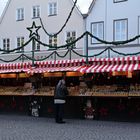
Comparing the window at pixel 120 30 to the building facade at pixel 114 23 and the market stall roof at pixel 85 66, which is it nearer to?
the building facade at pixel 114 23

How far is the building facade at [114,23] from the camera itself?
107 feet

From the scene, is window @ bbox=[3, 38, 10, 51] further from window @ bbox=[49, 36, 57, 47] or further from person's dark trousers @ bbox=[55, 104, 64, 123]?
person's dark trousers @ bbox=[55, 104, 64, 123]

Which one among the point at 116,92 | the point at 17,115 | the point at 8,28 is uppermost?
the point at 8,28

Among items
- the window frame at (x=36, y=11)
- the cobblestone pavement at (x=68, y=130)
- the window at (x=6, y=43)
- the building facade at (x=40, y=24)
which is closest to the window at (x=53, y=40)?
the building facade at (x=40, y=24)

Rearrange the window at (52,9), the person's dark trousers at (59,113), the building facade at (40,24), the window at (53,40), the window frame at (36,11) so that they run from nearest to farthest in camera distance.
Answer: the person's dark trousers at (59,113)
the building facade at (40,24)
the window at (53,40)
the window at (52,9)
the window frame at (36,11)

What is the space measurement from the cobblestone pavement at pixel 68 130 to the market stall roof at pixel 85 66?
7.06 ft

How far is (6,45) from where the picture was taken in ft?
136

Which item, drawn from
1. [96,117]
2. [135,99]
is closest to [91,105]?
[96,117]

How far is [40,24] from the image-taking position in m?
38.3

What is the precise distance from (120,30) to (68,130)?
18864 millimetres

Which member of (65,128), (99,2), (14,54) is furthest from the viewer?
(14,54)

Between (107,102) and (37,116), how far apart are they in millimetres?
3614

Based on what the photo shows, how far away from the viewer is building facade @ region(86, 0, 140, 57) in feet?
107

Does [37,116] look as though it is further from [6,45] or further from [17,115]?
[6,45]
